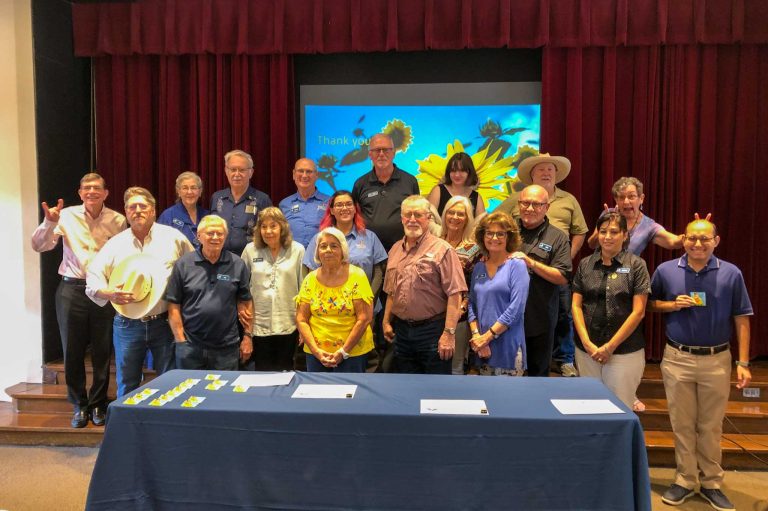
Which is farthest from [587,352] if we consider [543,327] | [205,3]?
[205,3]

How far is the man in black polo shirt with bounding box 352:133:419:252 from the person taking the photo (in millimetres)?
3582

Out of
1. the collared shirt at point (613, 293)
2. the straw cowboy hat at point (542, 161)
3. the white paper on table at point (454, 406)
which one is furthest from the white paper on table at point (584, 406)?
the straw cowboy hat at point (542, 161)

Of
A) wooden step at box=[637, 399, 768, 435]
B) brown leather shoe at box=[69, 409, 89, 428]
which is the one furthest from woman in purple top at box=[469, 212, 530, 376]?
brown leather shoe at box=[69, 409, 89, 428]

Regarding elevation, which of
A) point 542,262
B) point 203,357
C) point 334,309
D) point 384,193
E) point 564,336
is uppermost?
point 384,193

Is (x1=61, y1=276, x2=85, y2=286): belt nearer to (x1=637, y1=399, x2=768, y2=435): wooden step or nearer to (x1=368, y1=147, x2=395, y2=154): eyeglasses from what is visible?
(x1=368, y1=147, x2=395, y2=154): eyeglasses

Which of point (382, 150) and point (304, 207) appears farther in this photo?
point (304, 207)

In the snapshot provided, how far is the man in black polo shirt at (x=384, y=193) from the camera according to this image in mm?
3582

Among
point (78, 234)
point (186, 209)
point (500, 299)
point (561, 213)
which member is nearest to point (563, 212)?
point (561, 213)

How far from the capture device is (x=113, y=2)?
4.76 m

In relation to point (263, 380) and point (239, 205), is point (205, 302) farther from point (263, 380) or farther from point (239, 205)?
point (239, 205)

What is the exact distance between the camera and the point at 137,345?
317cm

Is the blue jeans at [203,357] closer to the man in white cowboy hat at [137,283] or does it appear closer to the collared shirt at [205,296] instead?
the collared shirt at [205,296]

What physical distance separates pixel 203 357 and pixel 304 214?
4.22 feet

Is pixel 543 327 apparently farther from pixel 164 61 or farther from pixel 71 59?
A: pixel 71 59
